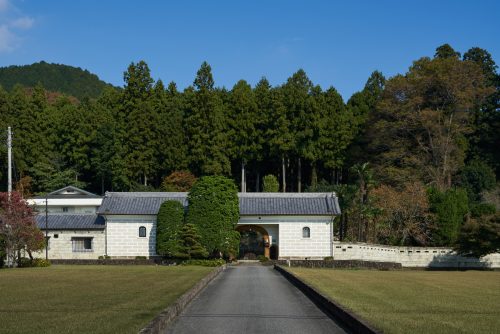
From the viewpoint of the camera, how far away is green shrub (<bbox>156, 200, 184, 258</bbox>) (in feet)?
145

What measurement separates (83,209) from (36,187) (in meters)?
15.3

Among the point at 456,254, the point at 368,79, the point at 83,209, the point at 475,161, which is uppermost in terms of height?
the point at 368,79

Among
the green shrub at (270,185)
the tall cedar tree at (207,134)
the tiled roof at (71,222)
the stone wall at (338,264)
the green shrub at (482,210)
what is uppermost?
the tall cedar tree at (207,134)

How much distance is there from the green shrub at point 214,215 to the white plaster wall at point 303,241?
386cm

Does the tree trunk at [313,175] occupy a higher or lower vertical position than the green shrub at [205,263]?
higher

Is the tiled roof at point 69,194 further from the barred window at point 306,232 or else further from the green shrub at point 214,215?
the barred window at point 306,232

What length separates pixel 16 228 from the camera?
38688mm

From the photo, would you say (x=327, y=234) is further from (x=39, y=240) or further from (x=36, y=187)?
(x=36, y=187)

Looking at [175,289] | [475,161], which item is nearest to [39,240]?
[175,289]

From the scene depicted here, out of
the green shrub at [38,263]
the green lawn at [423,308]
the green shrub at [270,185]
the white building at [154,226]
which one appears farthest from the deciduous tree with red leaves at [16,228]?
the green lawn at [423,308]

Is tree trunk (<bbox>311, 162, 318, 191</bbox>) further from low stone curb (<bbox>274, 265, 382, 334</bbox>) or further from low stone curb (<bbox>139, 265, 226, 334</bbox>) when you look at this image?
low stone curb (<bbox>139, 265, 226, 334</bbox>)

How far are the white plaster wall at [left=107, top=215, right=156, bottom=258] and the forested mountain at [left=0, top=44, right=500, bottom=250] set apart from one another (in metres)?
10.4

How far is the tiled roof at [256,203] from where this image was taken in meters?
46.9

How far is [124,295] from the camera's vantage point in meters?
17.0
